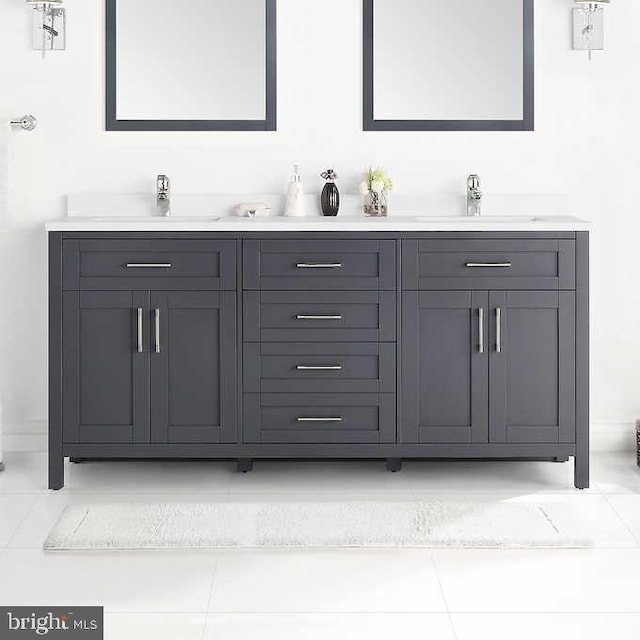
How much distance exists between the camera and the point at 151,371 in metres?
3.71

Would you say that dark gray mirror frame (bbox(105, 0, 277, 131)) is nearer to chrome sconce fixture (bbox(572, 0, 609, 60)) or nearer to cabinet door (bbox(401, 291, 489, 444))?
cabinet door (bbox(401, 291, 489, 444))

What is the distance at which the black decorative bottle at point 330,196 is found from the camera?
408cm

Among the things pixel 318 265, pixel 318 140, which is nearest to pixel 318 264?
pixel 318 265

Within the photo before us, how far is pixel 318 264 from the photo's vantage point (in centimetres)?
367

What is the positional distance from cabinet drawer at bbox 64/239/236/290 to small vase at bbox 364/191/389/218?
669mm

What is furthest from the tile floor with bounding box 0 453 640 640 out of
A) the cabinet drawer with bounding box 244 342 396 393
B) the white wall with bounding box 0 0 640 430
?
the white wall with bounding box 0 0 640 430

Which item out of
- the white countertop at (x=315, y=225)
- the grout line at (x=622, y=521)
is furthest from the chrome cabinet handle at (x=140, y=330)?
the grout line at (x=622, y=521)

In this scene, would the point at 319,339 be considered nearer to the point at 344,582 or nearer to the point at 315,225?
the point at 315,225

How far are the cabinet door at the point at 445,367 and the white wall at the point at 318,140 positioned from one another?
67cm

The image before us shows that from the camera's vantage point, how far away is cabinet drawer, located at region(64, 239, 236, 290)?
3.67 meters

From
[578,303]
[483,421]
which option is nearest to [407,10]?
[578,303]

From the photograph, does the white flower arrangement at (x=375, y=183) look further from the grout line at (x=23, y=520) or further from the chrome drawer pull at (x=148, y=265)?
the grout line at (x=23, y=520)

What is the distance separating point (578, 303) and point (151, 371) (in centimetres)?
148

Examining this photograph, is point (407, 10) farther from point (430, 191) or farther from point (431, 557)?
point (431, 557)
